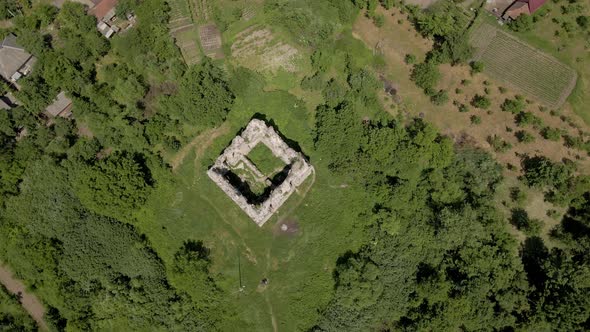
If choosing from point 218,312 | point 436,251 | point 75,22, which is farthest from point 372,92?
point 75,22

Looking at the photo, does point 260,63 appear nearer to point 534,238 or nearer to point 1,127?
point 1,127

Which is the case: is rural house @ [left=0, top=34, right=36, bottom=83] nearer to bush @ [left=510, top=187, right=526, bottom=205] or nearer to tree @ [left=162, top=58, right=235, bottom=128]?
tree @ [left=162, top=58, right=235, bottom=128]

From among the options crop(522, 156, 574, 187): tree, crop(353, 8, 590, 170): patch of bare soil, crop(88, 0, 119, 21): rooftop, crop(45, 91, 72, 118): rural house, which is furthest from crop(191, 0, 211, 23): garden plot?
crop(522, 156, 574, 187): tree

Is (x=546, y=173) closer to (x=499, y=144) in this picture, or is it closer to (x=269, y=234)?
(x=499, y=144)

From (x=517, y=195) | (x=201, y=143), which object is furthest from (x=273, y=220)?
(x=517, y=195)

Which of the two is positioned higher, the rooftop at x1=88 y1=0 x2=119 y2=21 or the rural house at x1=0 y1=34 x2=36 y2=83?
the rooftop at x1=88 y1=0 x2=119 y2=21
